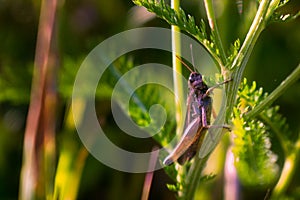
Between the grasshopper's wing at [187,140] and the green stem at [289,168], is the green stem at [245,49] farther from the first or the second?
the green stem at [289,168]

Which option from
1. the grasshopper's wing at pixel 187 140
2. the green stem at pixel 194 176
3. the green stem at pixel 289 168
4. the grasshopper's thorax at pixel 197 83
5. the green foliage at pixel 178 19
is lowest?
the green stem at pixel 289 168

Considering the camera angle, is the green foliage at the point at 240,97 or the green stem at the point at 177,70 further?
the green stem at the point at 177,70

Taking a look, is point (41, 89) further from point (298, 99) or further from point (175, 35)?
point (298, 99)

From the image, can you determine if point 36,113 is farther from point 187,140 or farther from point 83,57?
point 187,140

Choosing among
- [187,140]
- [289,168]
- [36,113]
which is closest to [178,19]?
[187,140]

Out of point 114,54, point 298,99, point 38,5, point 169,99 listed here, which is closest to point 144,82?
point 114,54

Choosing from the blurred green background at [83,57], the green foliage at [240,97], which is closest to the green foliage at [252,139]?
the green foliage at [240,97]

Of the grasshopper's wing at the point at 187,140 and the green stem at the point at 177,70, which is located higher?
the green stem at the point at 177,70

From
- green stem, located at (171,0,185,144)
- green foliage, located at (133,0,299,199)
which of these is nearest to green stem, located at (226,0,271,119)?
green foliage, located at (133,0,299,199)
